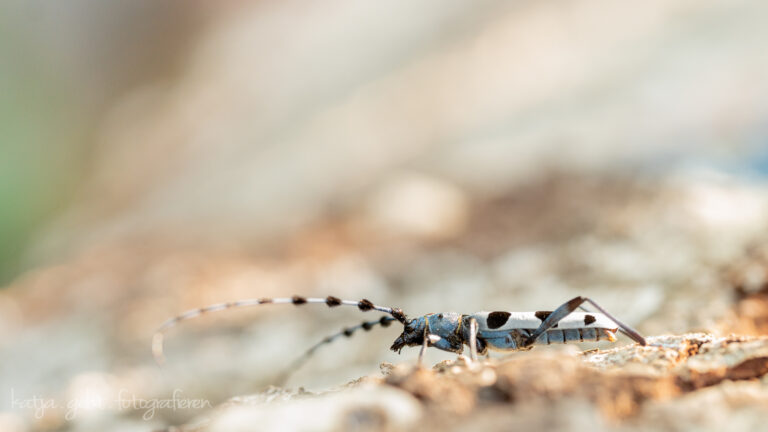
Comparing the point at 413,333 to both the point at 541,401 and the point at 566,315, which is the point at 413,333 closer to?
the point at 566,315

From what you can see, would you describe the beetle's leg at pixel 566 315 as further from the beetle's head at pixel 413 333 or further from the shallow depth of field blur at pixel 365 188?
the shallow depth of field blur at pixel 365 188

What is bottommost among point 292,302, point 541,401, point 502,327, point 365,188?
point 541,401

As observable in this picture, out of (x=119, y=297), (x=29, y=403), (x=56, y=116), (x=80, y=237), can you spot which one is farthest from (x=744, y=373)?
(x=56, y=116)

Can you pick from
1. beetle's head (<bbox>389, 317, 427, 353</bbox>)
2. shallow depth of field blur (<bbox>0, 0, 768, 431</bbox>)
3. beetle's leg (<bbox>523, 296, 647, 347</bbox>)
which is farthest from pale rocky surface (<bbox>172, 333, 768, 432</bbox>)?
shallow depth of field blur (<bbox>0, 0, 768, 431</bbox>)

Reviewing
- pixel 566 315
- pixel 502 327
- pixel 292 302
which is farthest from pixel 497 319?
pixel 292 302

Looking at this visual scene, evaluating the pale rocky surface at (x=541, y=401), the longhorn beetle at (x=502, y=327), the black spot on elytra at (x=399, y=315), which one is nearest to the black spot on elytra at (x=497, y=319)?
the longhorn beetle at (x=502, y=327)

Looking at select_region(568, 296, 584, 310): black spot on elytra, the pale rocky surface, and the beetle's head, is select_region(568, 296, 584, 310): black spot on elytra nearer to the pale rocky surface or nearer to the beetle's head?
the pale rocky surface
